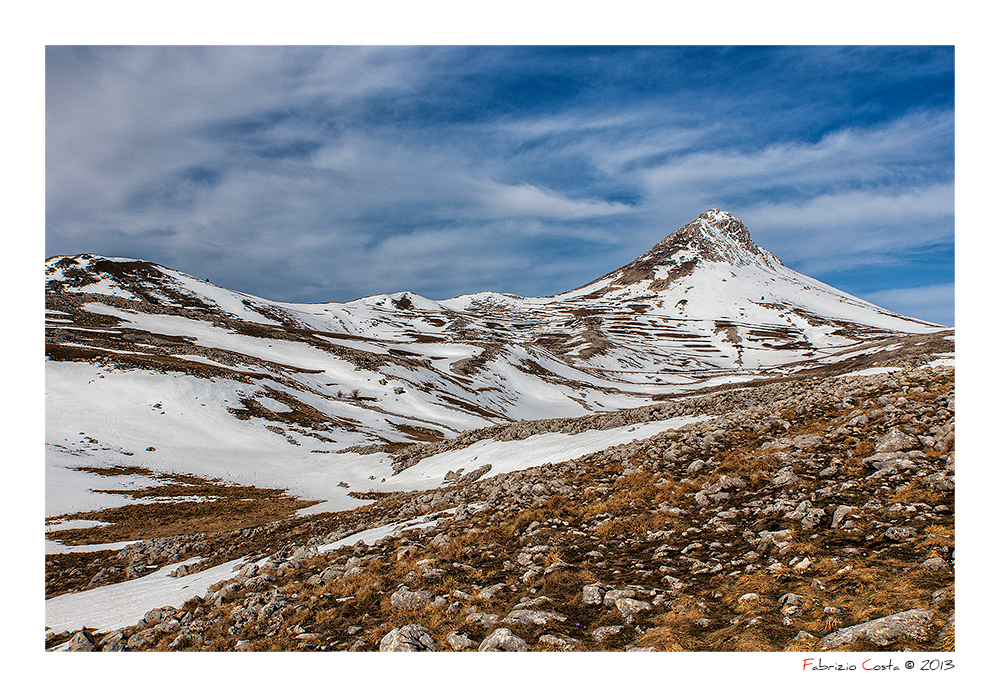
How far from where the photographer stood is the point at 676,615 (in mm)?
7512

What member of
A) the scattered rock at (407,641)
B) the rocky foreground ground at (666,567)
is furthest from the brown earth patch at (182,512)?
the scattered rock at (407,641)

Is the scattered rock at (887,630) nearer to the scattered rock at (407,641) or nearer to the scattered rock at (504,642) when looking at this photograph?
the scattered rock at (504,642)

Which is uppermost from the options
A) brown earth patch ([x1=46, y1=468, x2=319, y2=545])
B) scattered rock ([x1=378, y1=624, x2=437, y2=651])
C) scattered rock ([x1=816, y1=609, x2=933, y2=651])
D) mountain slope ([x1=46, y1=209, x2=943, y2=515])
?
→ mountain slope ([x1=46, y1=209, x2=943, y2=515])

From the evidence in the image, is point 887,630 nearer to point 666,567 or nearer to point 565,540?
point 666,567

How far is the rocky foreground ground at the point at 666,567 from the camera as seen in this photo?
23.4ft

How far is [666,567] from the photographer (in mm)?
9117

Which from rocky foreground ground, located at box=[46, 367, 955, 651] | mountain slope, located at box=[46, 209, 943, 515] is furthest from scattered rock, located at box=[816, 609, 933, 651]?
mountain slope, located at box=[46, 209, 943, 515]

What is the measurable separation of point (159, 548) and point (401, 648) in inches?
713

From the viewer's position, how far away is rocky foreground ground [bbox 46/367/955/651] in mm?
7121

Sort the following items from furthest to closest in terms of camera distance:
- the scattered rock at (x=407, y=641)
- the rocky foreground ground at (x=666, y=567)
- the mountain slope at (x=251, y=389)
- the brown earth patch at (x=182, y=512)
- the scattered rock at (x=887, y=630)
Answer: the mountain slope at (x=251, y=389), the brown earth patch at (x=182, y=512), the scattered rock at (x=407, y=641), the rocky foreground ground at (x=666, y=567), the scattered rock at (x=887, y=630)

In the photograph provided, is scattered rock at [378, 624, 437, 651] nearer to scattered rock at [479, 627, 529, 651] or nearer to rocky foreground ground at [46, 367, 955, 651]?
rocky foreground ground at [46, 367, 955, 651]

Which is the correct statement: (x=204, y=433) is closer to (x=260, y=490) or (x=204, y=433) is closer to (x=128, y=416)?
(x=128, y=416)

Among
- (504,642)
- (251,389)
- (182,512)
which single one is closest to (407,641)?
(504,642)
